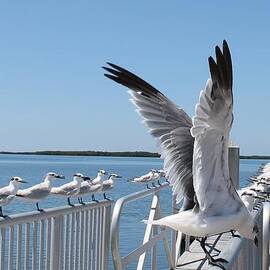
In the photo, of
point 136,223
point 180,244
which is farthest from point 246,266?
point 136,223

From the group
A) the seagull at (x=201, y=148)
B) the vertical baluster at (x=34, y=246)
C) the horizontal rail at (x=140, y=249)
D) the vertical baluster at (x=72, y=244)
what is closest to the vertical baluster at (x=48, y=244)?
the vertical baluster at (x=34, y=246)

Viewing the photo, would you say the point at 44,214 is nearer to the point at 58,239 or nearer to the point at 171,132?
the point at 58,239

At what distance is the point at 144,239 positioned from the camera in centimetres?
743

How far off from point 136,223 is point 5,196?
9332 mm

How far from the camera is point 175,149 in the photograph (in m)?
5.67

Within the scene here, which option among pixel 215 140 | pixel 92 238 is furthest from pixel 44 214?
pixel 215 140

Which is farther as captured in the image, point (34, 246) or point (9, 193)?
point (9, 193)

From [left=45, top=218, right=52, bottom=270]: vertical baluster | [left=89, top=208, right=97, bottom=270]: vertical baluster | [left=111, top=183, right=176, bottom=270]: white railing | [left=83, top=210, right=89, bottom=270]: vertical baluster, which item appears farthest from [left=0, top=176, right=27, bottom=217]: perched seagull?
[left=45, top=218, right=52, bottom=270]: vertical baluster

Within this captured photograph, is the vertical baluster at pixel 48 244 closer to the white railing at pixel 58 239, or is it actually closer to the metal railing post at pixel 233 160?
the white railing at pixel 58 239

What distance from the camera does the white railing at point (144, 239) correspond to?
5.46 meters

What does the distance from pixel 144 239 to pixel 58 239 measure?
2333mm

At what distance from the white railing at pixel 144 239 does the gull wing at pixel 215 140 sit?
708mm

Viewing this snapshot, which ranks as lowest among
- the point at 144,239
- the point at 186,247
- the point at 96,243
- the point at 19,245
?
the point at 186,247

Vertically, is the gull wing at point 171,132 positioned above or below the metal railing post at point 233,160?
above
